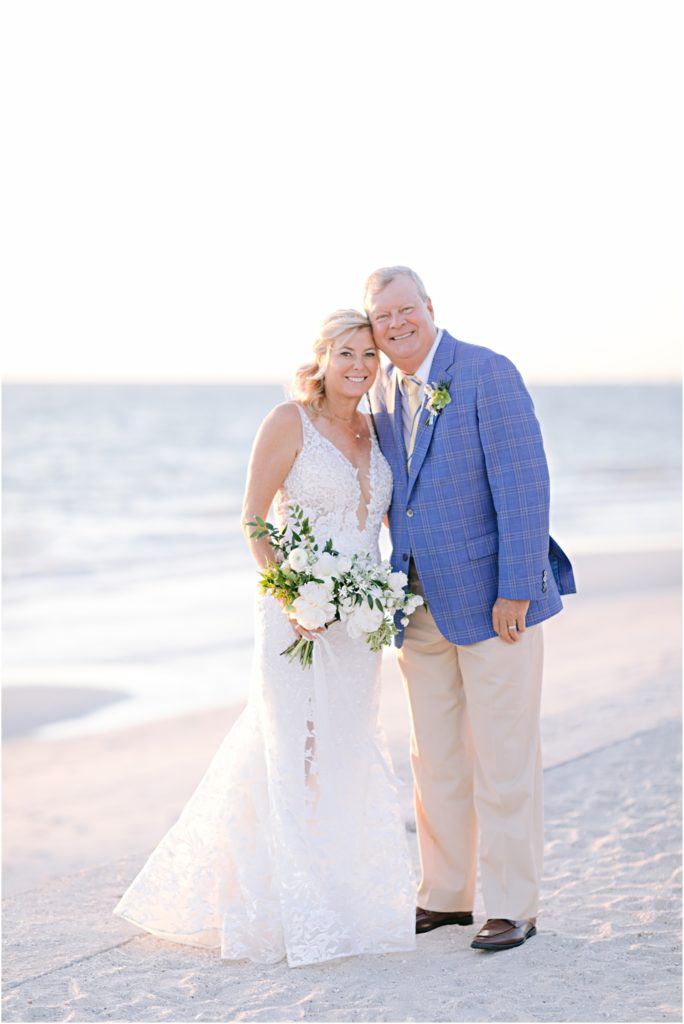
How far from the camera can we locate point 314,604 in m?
3.90

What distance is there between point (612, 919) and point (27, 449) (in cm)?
3091

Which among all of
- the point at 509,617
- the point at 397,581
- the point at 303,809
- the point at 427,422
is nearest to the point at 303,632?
the point at 397,581

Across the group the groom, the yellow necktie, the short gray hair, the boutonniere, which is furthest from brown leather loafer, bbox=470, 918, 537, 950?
the short gray hair

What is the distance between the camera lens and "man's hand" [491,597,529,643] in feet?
13.5

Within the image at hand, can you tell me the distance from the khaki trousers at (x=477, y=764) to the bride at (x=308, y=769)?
202mm

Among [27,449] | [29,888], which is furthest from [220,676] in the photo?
[27,449]

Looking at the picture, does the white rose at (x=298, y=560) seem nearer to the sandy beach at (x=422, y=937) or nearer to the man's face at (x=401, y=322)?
the man's face at (x=401, y=322)

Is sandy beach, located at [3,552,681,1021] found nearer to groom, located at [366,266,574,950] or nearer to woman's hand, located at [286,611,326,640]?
groom, located at [366,266,574,950]

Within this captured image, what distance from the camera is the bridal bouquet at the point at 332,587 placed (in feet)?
12.9

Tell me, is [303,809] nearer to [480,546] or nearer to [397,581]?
[397,581]

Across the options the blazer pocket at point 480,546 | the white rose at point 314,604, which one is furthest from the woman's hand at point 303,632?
the blazer pocket at point 480,546

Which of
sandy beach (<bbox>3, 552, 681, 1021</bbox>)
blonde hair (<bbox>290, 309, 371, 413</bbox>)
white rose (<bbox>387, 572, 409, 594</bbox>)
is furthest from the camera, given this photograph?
blonde hair (<bbox>290, 309, 371, 413</bbox>)

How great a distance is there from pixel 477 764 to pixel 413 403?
4.61ft

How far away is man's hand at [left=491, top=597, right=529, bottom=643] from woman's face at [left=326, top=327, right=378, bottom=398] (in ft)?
3.15
